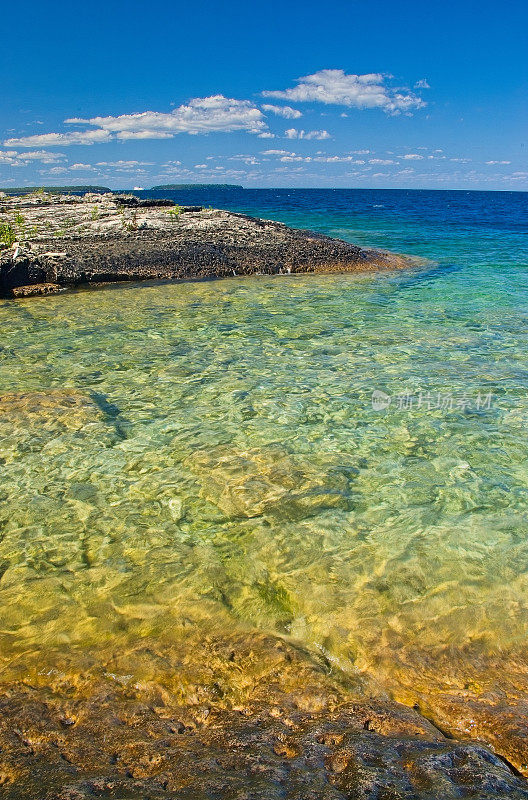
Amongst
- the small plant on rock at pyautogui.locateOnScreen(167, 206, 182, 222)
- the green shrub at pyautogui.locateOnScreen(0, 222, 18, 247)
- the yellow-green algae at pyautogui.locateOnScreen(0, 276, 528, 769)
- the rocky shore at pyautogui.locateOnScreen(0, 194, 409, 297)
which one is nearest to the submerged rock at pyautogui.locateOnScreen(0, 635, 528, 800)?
the yellow-green algae at pyautogui.locateOnScreen(0, 276, 528, 769)

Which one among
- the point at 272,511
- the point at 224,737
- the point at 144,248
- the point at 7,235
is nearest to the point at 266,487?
the point at 272,511

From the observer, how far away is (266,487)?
4.93 metres

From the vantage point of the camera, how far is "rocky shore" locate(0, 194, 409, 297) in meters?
Result: 13.9

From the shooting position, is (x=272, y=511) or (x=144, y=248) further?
(x=144, y=248)

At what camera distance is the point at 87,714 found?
8.68ft

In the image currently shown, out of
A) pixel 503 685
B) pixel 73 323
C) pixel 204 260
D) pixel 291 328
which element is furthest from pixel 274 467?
pixel 204 260

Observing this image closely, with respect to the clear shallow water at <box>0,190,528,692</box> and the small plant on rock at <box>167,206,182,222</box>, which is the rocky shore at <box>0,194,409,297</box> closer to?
the small plant on rock at <box>167,206,182,222</box>

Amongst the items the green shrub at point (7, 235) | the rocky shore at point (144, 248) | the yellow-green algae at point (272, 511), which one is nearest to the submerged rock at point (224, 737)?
the yellow-green algae at point (272, 511)

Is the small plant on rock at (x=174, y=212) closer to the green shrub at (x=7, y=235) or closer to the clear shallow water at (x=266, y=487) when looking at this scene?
the green shrub at (x=7, y=235)

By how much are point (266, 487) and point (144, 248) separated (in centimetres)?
1245

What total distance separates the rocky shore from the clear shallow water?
3.98 meters

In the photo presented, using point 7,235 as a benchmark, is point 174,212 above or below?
above

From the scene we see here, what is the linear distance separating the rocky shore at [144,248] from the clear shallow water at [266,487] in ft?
13.1

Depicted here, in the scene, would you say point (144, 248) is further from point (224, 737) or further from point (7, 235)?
point (224, 737)
